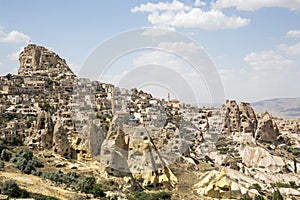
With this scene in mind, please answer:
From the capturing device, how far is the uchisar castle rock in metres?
29.5

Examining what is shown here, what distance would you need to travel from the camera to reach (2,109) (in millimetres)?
49594

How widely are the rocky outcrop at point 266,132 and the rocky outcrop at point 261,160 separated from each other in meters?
12.8

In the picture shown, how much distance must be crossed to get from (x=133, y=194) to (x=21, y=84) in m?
42.5

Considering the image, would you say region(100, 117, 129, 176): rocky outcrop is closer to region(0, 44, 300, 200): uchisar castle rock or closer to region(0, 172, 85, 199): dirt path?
region(0, 44, 300, 200): uchisar castle rock

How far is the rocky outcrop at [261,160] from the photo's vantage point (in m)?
53.2

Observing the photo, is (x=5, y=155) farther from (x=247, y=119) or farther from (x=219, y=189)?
(x=247, y=119)

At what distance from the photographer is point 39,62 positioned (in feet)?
263

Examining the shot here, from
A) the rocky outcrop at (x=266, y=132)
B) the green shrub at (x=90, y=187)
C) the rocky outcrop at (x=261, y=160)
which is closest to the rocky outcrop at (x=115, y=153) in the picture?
the green shrub at (x=90, y=187)

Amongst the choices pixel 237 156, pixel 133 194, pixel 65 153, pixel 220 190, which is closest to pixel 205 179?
pixel 220 190

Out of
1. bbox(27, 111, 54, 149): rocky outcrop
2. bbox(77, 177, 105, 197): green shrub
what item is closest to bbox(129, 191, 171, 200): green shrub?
bbox(77, 177, 105, 197): green shrub

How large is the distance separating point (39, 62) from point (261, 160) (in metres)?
49.0

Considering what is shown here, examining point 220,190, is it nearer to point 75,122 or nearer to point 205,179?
point 205,179

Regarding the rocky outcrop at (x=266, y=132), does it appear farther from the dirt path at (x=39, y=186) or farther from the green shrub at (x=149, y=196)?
the dirt path at (x=39, y=186)

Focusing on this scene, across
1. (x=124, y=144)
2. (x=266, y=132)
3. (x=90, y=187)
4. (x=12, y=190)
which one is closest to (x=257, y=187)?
(x=124, y=144)
